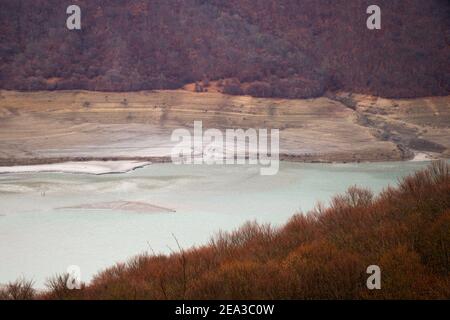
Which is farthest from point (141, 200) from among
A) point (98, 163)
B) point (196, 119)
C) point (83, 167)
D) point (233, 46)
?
point (233, 46)

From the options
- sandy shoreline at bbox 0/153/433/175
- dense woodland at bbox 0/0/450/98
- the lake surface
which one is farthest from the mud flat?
the lake surface

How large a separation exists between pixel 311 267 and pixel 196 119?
53.4ft

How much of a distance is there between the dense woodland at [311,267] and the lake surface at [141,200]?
1999 mm

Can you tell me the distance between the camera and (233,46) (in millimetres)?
25938

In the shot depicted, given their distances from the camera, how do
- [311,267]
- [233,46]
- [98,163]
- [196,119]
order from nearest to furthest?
[311,267] < [98,163] < [196,119] < [233,46]

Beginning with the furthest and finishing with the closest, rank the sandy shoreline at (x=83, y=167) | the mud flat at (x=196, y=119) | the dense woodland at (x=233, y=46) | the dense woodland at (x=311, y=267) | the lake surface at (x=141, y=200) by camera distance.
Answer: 1. the dense woodland at (x=233, y=46)
2. the mud flat at (x=196, y=119)
3. the sandy shoreline at (x=83, y=167)
4. the lake surface at (x=141, y=200)
5. the dense woodland at (x=311, y=267)

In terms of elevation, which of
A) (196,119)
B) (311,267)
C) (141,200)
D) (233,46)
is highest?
(233,46)

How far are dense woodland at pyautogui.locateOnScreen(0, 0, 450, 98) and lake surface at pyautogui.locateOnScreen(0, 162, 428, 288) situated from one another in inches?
333

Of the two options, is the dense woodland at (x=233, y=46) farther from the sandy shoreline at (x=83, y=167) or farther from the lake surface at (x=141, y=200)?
the lake surface at (x=141, y=200)

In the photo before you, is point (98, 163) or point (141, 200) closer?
point (141, 200)

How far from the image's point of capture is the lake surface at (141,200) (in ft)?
25.2

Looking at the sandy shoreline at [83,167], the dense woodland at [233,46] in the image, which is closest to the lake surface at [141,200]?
the sandy shoreline at [83,167]

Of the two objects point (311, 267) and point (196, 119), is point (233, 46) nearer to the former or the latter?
point (196, 119)

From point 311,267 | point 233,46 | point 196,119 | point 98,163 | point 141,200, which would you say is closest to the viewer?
point 311,267
